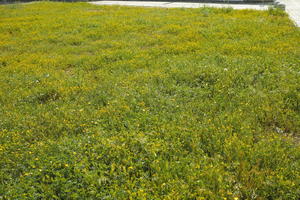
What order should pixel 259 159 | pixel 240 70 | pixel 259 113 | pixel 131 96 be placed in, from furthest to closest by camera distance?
pixel 240 70
pixel 131 96
pixel 259 113
pixel 259 159

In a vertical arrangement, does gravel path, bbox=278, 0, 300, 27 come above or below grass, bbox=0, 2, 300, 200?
above

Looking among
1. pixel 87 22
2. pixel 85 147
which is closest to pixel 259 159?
pixel 85 147

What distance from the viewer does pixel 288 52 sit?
835 centimetres

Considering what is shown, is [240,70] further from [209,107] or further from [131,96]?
[131,96]

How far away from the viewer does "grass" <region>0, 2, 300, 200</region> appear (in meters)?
3.92

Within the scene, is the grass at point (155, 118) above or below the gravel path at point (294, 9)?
below

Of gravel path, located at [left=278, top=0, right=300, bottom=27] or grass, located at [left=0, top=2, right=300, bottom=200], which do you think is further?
gravel path, located at [left=278, top=0, right=300, bottom=27]

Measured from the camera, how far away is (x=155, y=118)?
537 cm

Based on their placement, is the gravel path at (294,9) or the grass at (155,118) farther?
the gravel path at (294,9)

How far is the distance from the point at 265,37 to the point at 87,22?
27.8ft

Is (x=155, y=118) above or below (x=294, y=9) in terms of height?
below

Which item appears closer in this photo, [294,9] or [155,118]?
[155,118]

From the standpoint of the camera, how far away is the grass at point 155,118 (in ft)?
12.9

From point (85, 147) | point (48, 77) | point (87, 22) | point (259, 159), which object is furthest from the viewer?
point (87, 22)
